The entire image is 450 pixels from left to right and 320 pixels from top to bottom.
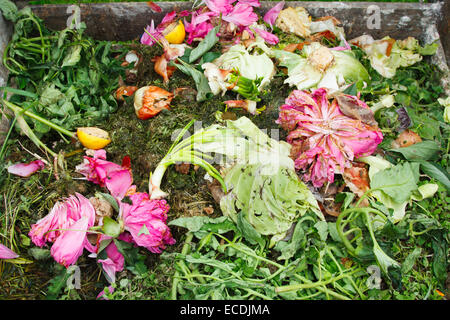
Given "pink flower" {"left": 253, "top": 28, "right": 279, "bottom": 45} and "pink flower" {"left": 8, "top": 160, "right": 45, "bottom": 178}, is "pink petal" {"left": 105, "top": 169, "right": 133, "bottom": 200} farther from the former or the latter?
"pink flower" {"left": 253, "top": 28, "right": 279, "bottom": 45}

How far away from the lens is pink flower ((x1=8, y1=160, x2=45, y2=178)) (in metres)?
2.07

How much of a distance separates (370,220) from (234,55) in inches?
45.2

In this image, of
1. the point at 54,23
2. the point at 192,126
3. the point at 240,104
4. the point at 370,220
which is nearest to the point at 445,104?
the point at 370,220

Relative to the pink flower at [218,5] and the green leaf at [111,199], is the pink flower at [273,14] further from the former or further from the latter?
the green leaf at [111,199]

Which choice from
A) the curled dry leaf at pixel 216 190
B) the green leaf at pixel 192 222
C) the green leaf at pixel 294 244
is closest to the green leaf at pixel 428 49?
the green leaf at pixel 294 244

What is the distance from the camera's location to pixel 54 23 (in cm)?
264

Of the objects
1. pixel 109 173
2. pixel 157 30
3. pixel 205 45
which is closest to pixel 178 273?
pixel 109 173

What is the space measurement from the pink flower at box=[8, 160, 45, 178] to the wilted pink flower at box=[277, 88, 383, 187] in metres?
1.38

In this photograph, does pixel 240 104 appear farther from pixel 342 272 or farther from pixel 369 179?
pixel 342 272

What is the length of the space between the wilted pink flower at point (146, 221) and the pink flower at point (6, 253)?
1.88ft

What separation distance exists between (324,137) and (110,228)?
3.55 ft

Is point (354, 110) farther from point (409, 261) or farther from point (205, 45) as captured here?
point (205, 45)

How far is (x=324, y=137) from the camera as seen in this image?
5.91 feet

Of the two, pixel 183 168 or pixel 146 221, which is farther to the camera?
pixel 183 168
